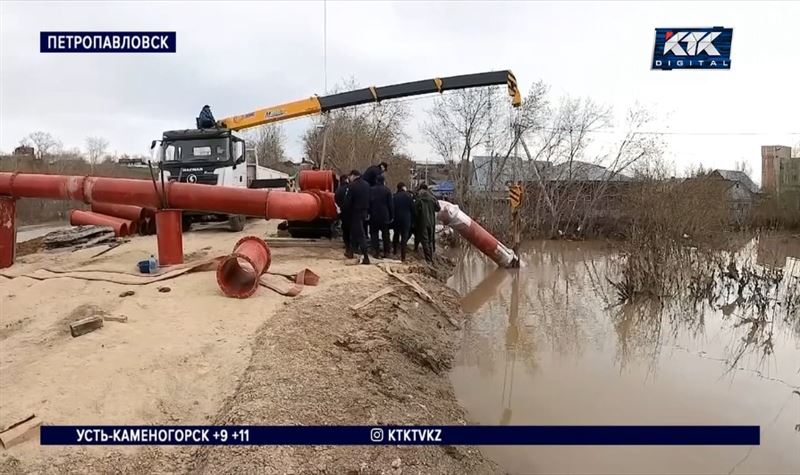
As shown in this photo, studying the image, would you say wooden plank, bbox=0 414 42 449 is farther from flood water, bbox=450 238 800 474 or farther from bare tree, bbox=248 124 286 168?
bare tree, bbox=248 124 286 168

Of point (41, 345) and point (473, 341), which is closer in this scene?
point (41, 345)

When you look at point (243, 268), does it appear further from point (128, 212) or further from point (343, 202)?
point (128, 212)

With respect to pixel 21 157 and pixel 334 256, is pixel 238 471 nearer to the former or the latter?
pixel 334 256

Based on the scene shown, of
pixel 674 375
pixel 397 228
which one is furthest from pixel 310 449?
pixel 397 228

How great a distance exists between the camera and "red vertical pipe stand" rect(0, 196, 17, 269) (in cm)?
793

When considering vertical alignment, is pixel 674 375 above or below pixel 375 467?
below

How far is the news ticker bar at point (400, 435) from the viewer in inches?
130

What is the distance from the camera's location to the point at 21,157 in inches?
944

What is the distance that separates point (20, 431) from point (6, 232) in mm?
6277

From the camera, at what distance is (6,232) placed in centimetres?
799

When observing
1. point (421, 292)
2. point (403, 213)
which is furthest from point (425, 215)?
point (421, 292)

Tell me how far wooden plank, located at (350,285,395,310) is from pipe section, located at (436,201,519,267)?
184 inches

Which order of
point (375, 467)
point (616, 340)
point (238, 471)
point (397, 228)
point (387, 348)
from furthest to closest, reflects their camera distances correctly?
point (397, 228) < point (616, 340) < point (387, 348) < point (375, 467) < point (238, 471)

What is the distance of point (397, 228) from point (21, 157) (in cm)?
2292
